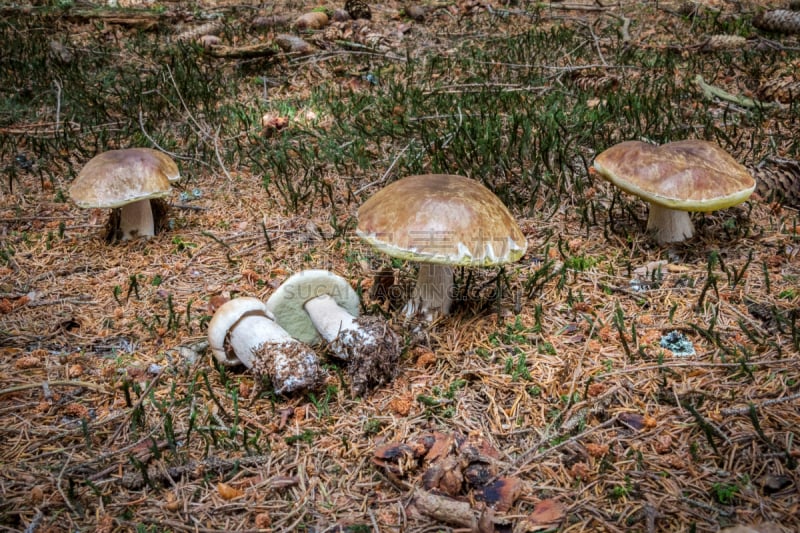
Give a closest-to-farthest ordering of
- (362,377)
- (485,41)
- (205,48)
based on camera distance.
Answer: (362,377) < (205,48) < (485,41)

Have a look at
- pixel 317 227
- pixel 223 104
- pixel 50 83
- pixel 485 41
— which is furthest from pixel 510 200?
pixel 50 83

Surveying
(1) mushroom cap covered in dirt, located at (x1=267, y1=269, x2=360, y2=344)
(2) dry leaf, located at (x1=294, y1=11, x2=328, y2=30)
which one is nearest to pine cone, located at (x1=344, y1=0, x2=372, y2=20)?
(2) dry leaf, located at (x1=294, y1=11, x2=328, y2=30)

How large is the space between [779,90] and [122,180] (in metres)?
5.56

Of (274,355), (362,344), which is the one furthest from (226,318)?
(362,344)

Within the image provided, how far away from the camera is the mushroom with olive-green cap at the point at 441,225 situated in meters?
2.46

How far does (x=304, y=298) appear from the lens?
2791mm

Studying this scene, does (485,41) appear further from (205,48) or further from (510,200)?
(510,200)

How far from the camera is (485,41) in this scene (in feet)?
23.7

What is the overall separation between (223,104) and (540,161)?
344 cm

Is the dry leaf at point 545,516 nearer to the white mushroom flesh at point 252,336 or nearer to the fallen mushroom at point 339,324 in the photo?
the fallen mushroom at point 339,324

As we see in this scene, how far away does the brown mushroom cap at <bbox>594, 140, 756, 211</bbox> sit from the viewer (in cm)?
303

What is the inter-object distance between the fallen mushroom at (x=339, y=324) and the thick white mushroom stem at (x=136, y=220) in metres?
1.69

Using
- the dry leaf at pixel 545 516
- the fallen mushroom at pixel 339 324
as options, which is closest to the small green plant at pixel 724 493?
the dry leaf at pixel 545 516

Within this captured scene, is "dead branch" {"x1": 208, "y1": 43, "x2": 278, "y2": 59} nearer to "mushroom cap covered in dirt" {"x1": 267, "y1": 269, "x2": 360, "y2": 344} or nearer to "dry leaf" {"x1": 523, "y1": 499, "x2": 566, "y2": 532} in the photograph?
"mushroom cap covered in dirt" {"x1": 267, "y1": 269, "x2": 360, "y2": 344}
